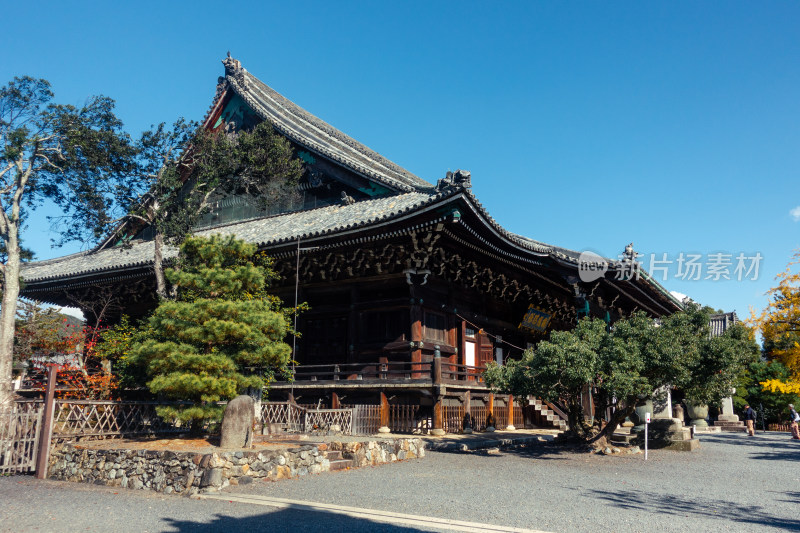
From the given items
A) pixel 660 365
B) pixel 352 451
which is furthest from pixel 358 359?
pixel 660 365

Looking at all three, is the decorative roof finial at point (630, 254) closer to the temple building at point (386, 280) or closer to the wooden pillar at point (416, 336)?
the temple building at point (386, 280)

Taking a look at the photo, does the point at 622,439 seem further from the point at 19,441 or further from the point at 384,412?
the point at 19,441

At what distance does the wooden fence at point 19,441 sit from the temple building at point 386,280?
7432 millimetres

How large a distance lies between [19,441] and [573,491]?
1057cm

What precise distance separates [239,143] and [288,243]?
371 cm

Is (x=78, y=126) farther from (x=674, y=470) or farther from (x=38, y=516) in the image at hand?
(x=674, y=470)

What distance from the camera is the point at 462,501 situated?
320 inches

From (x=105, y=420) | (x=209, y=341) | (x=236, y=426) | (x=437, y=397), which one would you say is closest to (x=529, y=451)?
(x=437, y=397)

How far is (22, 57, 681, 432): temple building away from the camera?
16.7 meters

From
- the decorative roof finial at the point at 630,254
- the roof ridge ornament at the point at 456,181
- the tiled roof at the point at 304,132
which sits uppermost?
the tiled roof at the point at 304,132

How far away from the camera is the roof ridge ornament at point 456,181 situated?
1504 cm

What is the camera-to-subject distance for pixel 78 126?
50.8 ft

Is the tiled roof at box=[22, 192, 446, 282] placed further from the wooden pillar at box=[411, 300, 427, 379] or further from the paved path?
the paved path

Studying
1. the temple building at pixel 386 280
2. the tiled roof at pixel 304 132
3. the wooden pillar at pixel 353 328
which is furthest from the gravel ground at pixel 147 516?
the tiled roof at pixel 304 132
